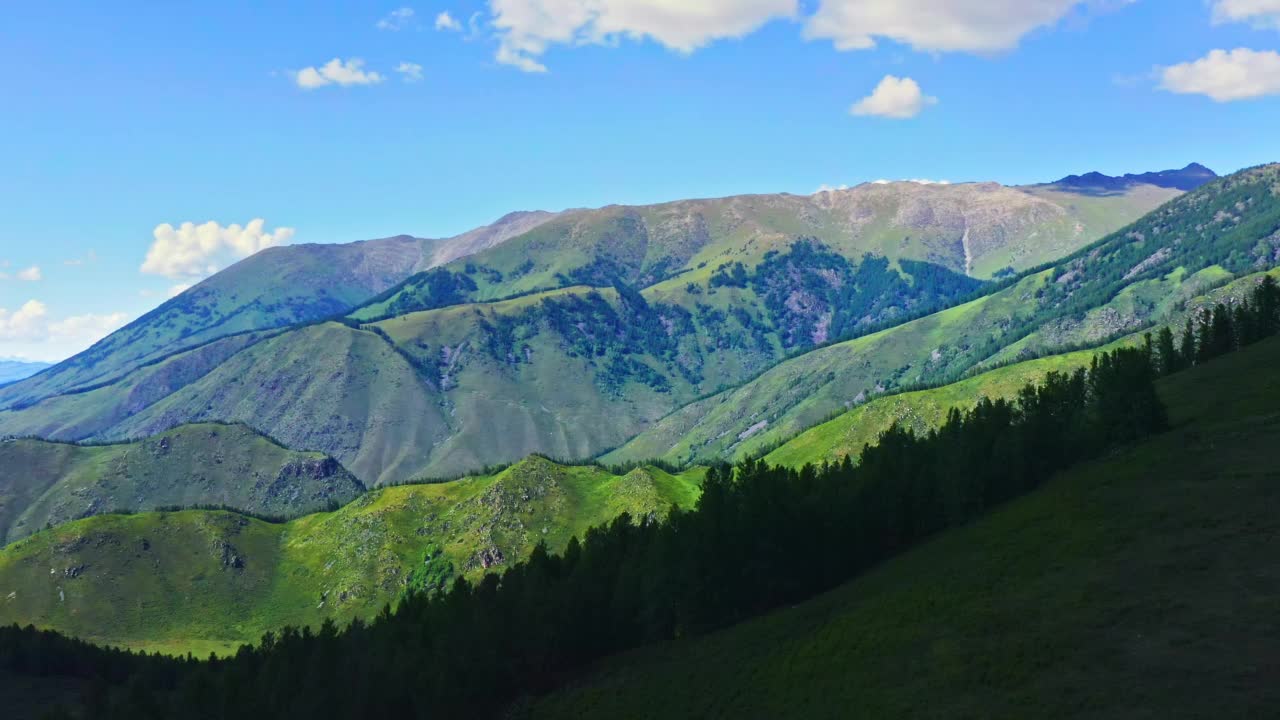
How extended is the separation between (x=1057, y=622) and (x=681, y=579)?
52026mm

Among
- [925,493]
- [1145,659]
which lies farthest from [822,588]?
[1145,659]

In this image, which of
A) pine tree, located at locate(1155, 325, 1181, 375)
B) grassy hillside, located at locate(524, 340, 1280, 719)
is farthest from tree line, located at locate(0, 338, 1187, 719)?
pine tree, located at locate(1155, 325, 1181, 375)

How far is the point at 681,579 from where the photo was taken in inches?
4272

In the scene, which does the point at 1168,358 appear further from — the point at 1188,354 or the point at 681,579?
the point at 681,579

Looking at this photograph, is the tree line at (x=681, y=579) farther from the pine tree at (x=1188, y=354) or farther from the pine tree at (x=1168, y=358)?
the pine tree at (x=1188, y=354)

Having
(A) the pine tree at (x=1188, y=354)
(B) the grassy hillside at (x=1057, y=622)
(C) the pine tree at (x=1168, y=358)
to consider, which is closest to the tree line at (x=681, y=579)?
(B) the grassy hillside at (x=1057, y=622)

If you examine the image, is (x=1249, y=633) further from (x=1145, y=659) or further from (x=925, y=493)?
(x=925, y=493)

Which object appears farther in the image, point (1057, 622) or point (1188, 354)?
point (1188, 354)

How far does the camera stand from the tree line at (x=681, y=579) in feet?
354

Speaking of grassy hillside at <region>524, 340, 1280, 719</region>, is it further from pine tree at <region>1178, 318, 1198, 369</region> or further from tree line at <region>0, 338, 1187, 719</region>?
pine tree at <region>1178, 318, 1198, 369</region>

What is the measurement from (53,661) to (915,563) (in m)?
194

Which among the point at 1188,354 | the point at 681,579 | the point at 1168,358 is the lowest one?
the point at 681,579

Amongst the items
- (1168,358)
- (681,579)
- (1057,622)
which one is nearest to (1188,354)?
(1168,358)

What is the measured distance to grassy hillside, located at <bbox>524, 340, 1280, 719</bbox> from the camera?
5366 centimetres
